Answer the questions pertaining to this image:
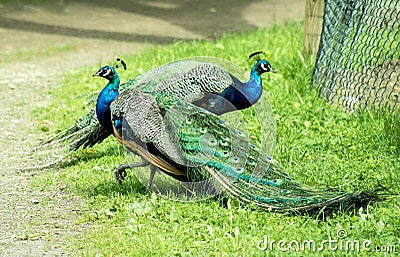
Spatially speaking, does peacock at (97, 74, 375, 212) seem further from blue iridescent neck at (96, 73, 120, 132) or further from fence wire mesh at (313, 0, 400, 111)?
fence wire mesh at (313, 0, 400, 111)

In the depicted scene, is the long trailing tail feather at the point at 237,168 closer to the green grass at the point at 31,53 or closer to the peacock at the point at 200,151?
the peacock at the point at 200,151

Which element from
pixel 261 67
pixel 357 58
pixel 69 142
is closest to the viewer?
pixel 261 67

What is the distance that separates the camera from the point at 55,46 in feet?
32.9

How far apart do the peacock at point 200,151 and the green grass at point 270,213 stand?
0.40ft

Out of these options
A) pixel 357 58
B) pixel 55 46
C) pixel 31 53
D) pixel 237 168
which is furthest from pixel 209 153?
pixel 55 46

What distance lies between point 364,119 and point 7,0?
27.2 feet

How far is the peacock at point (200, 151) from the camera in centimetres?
435

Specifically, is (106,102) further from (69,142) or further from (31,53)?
(31,53)

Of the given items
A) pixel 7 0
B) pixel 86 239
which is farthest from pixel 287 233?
pixel 7 0

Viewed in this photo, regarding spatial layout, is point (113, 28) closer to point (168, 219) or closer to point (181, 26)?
point (181, 26)

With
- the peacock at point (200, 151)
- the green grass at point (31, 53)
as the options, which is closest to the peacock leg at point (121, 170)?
the peacock at point (200, 151)

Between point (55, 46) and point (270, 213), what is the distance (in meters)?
6.40

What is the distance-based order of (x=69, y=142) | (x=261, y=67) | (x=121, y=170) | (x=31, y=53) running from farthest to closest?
(x=31, y=53) → (x=69, y=142) → (x=261, y=67) → (x=121, y=170)

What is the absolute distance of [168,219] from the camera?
177 inches
